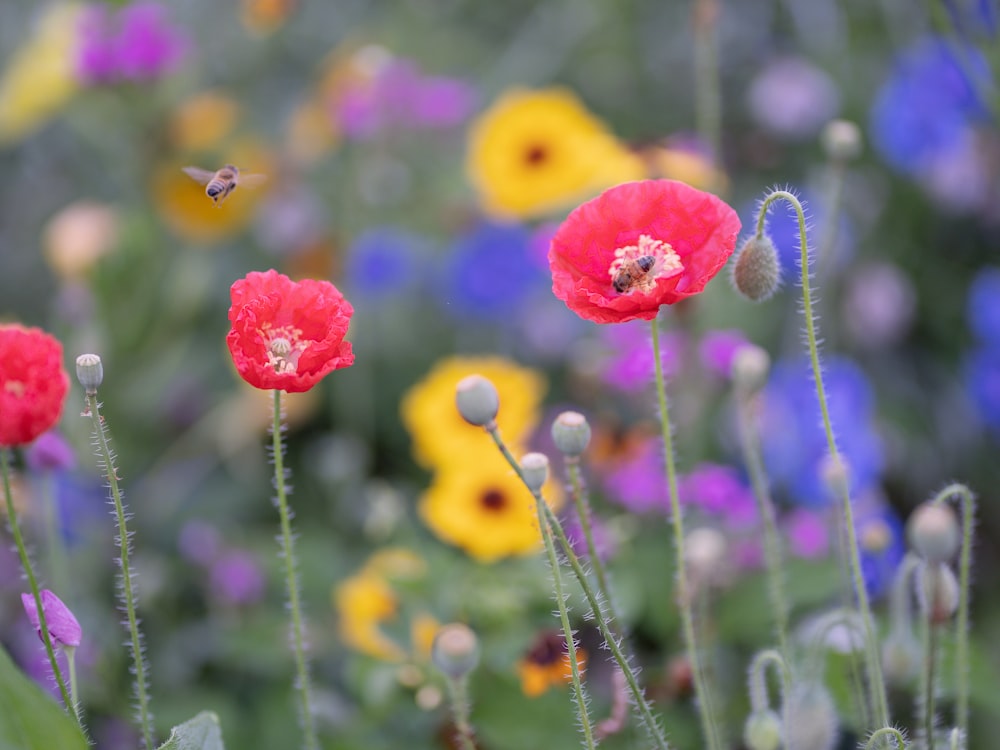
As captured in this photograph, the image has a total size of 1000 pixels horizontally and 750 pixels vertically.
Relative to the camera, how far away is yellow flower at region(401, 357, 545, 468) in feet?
4.29

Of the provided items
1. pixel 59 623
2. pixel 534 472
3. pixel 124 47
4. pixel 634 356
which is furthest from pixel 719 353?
pixel 124 47

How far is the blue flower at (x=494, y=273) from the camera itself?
1.67 meters

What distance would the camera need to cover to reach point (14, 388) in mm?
633

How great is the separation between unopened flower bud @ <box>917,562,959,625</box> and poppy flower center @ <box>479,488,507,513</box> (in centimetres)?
59

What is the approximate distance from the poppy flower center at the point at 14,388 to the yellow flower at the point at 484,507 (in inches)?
23.0

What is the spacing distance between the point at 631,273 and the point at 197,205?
1.54 meters

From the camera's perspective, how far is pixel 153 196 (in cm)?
204

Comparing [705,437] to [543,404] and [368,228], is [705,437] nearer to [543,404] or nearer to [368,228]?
[543,404]

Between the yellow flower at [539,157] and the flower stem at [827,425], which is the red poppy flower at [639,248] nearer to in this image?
the flower stem at [827,425]

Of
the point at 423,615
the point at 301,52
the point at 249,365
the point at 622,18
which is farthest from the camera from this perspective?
the point at 301,52

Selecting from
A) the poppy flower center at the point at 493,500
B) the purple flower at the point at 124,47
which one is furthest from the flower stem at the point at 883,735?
the purple flower at the point at 124,47

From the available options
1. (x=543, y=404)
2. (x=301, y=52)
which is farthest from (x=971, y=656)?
(x=301, y=52)

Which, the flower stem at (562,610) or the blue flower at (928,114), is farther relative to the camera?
the blue flower at (928,114)

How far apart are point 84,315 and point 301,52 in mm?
1258
